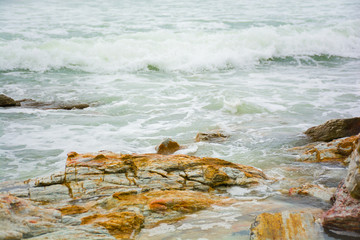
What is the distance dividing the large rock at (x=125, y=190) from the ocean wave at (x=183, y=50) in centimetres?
Answer: 931

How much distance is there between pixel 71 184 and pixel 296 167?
309cm

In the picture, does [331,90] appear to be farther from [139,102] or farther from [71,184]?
[71,184]

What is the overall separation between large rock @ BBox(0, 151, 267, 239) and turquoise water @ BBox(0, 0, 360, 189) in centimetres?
125

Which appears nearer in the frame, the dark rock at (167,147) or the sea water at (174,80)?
the dark rock at (167,147)

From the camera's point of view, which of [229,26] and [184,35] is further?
[229,26]

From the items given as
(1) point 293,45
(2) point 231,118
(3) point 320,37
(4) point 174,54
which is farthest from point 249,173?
(3) point 320,37

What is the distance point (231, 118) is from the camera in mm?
7645

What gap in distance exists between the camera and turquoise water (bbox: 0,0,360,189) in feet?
20.5

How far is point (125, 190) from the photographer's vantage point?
135 inches

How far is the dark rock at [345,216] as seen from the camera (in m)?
2.61

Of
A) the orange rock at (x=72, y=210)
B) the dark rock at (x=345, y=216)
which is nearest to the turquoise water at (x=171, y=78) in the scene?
the dark rock at (x=345, y=216)

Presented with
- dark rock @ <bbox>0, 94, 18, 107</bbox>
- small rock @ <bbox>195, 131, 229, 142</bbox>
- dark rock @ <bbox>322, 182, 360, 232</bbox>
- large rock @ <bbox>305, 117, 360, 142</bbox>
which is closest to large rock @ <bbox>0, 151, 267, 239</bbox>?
dark rock @ <bbox>322, 182, 360, 232</bbox>

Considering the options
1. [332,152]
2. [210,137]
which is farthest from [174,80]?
[332,152]

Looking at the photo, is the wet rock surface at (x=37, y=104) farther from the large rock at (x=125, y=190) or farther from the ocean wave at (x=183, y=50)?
the large rock at (x=125, y=190)
